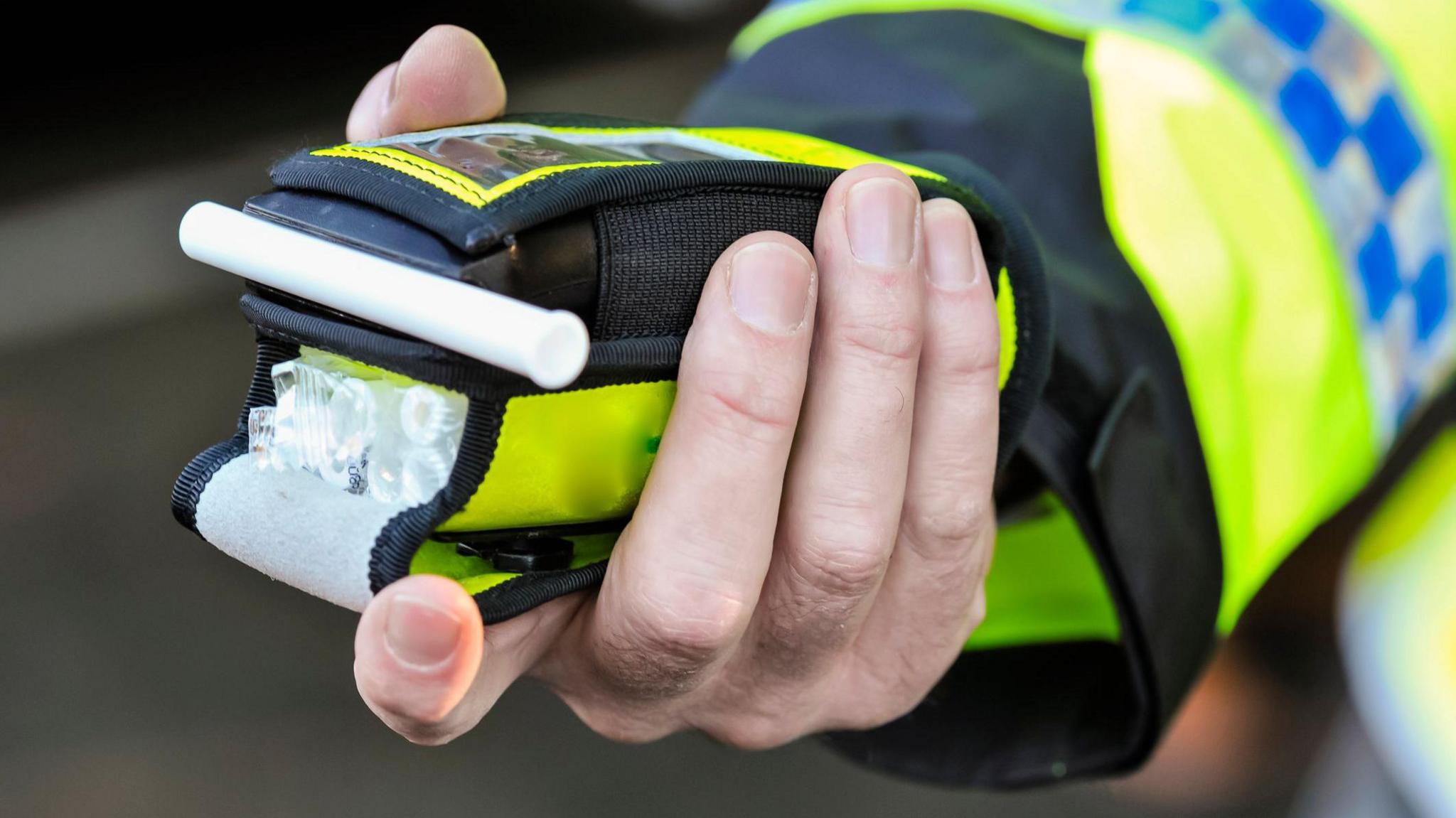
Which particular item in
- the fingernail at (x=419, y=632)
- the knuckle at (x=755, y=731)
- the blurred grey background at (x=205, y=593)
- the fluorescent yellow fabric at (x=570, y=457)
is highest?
the fluorescent yellow fabric at (x=570, y=457)

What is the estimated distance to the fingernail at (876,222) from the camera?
0.43 m

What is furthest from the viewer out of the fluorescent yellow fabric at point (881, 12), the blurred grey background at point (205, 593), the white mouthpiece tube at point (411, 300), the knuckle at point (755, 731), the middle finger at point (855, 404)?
the blurred grey background at point (205, 593)

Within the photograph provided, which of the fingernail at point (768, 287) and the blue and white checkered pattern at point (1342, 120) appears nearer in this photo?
the fingernail at point (768, 287)

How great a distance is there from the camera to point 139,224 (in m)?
1.66

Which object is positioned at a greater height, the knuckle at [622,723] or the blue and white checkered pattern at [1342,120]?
the blue and white checkered pattern at [1342,120]

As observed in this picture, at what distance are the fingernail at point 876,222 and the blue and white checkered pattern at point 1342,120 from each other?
0.95 feet

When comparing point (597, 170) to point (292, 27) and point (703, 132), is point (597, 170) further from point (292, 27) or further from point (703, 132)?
point (292, 27)

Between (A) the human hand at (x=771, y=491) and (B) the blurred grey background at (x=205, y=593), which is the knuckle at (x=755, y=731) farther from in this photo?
(B) the blurred grey background at (x=205, y=593)

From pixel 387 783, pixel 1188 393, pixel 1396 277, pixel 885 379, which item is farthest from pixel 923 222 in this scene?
pixel 387 783

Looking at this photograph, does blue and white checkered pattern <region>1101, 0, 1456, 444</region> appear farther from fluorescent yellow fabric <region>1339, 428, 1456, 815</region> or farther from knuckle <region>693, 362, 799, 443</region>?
knuckle <region>693, 362, 799, 443</region>

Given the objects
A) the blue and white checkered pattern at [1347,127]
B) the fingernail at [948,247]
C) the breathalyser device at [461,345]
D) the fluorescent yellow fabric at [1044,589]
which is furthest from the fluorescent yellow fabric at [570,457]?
the blue and white checkered pattern at [1347,127]

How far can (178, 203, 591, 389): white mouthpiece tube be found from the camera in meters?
0.33

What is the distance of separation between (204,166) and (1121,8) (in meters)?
1.37

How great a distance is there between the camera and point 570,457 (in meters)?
0.40
